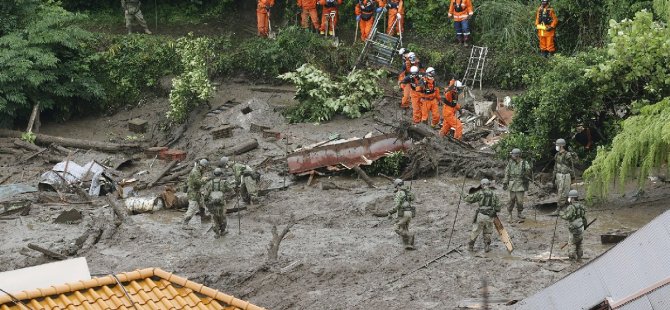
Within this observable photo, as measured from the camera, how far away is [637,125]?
77.0 feet

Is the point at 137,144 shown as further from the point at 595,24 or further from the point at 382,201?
the point at 595,24

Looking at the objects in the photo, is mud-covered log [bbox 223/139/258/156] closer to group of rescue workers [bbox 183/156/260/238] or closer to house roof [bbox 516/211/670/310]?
group of rescue workers [bbox 183/156/260/238]

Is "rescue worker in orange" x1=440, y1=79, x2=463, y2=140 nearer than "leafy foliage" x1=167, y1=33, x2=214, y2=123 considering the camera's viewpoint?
Yes

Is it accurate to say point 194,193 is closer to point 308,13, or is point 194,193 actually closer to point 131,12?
point 308,13

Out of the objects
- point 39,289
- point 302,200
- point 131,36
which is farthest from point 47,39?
point 39,289

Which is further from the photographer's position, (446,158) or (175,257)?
(446,158)

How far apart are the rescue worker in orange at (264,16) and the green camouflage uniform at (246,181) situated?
8.73 m

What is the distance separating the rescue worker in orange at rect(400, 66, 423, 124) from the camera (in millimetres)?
29641

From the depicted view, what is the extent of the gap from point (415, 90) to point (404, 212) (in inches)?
298

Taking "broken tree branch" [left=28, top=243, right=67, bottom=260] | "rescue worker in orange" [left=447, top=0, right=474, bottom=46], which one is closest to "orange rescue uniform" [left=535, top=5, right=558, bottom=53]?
"rescue worker in orange" [left=447, top=0, right=474, bottom=46]

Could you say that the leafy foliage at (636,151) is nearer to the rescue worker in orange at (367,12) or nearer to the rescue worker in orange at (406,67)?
the rescue worker in orange at (406,67)

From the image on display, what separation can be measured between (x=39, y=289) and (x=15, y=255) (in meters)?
9.22

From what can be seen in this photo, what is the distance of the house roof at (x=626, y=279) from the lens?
46.6 ft

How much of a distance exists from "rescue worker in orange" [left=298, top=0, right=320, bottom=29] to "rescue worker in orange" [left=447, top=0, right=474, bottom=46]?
3.85m
